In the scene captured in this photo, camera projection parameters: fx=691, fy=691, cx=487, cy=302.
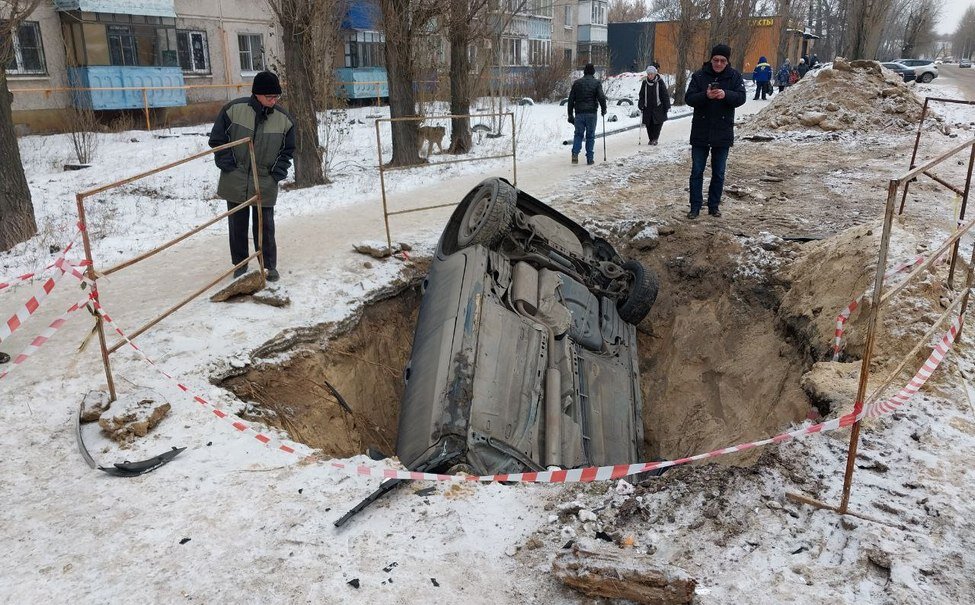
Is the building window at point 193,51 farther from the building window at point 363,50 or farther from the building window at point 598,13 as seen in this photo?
the building window at point 598,13

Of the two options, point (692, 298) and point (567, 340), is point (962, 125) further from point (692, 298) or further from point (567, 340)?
point (567, 340)

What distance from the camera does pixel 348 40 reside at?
88.1 feet

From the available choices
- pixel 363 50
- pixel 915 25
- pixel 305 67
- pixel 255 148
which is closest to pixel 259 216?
pixel 255 148

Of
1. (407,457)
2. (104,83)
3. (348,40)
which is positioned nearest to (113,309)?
(407,457)

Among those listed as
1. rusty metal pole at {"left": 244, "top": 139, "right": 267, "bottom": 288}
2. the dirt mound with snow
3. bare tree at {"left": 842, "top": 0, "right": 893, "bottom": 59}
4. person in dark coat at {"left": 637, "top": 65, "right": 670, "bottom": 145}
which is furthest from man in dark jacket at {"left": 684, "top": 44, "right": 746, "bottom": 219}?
bare tree at {"left": 842, "top": 0, "right": 893, "bottom": 59}

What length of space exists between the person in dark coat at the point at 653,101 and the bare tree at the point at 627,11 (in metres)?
60.5

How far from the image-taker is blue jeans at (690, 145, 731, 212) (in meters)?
8.32

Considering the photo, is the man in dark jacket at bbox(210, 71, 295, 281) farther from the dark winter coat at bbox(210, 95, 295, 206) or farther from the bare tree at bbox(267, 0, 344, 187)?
the bare tree at bbox(267, 0, 344, 187)

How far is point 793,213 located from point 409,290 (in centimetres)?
525

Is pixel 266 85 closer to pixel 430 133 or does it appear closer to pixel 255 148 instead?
pixel 255 148

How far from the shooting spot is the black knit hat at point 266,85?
6195mm

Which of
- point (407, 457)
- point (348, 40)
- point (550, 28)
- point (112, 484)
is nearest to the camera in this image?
point (112, 484)

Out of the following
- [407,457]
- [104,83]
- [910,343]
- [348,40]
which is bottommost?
[407,457]

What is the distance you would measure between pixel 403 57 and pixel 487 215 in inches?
324
